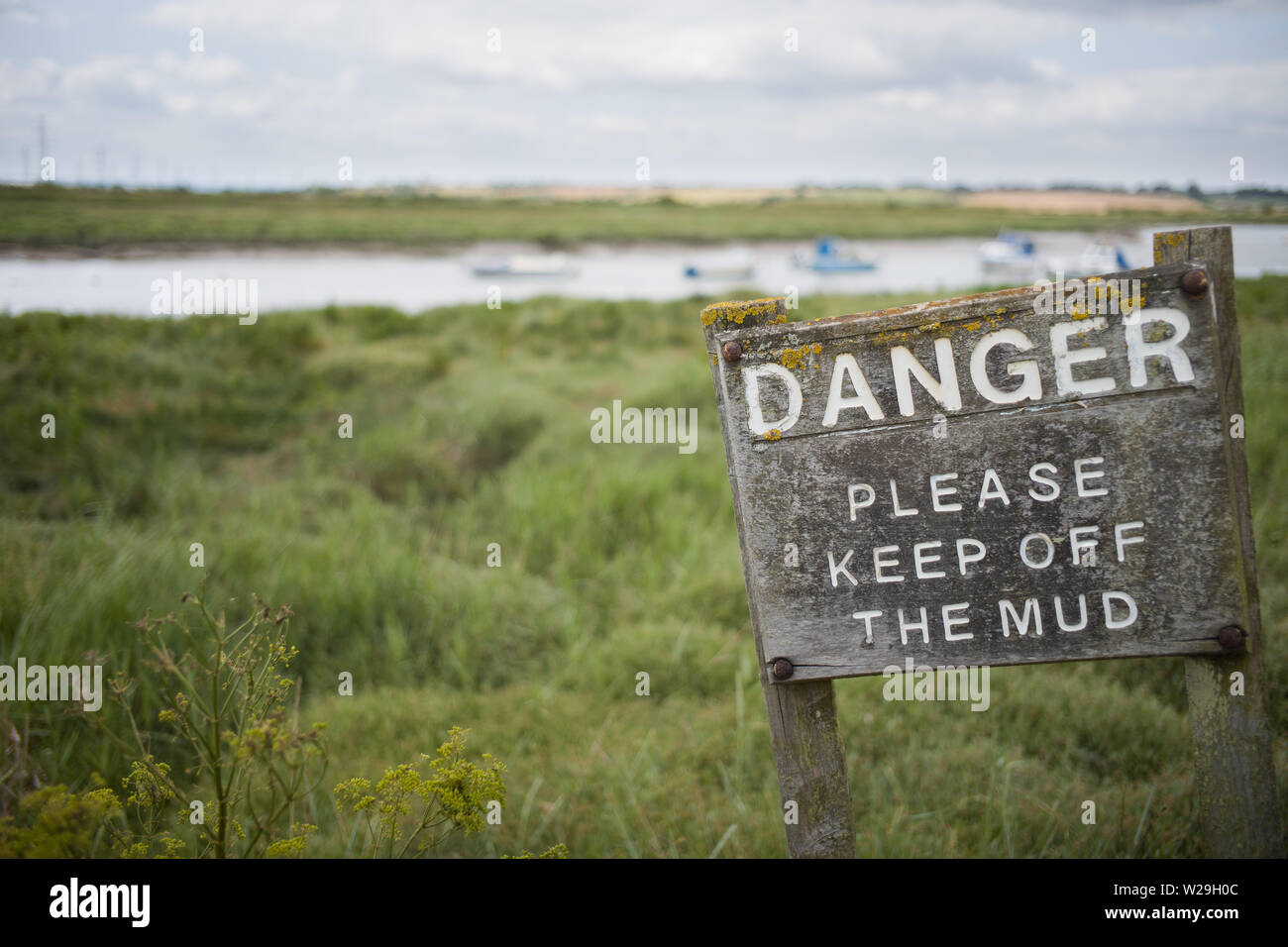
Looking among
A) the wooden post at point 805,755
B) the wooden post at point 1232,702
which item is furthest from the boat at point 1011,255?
the wooden post at point 805,755

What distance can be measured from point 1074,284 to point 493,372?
9.54 meters

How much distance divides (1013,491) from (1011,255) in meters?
32.2

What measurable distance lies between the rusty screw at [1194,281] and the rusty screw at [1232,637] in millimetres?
738

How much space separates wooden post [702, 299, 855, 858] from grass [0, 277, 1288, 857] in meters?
0.96

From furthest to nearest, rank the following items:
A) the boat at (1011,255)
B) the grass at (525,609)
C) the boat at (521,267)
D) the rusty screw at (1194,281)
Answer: the boat at (521,267) < the boat at (1011,255) < the grass at (525,609) < the rusty screw at (1194,281)

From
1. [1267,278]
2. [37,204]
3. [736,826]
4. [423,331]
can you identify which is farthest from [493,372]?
[1267,278]

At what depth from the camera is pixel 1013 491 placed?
1.90 meters

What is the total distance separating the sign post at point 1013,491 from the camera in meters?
1.84

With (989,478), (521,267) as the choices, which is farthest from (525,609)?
(521,267)

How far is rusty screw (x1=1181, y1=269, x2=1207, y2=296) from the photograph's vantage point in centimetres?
179

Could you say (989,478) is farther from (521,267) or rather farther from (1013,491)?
(521,267)

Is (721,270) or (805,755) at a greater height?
(721,270)

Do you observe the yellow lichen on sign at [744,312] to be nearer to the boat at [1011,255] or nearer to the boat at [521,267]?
the boat at [1011,255]
